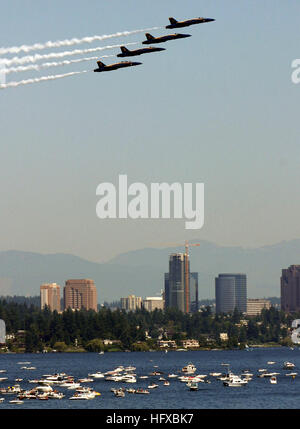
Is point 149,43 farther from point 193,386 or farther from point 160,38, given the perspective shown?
point 193,386

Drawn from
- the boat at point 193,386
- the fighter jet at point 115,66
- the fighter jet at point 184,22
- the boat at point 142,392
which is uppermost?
the fighter jet at point 184,22

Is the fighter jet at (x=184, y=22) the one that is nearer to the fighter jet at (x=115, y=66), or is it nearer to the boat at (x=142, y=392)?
the fighter jet at (x=115, y=66)

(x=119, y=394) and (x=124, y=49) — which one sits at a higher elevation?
(x=124, y=49)

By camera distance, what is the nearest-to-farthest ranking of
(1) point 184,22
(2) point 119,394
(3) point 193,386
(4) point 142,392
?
1. (1) point 184,22
2. (2) point 119,394
3. (4) point 142,392
4. (3) point 193,386

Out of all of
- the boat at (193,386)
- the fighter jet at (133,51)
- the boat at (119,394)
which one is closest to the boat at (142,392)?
the boat at (119,394)

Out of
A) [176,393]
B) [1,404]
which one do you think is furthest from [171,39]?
[176,393]

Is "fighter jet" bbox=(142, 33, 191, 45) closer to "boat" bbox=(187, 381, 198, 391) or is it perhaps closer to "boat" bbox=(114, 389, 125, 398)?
"boat" bbox=(114, 389, 125, 398)

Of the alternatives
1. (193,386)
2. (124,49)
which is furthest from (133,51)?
(193,386)

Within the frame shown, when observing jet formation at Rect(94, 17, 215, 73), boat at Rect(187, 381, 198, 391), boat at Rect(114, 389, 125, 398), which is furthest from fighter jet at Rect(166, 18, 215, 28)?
boat at Rect(187, 381, 198, 391)

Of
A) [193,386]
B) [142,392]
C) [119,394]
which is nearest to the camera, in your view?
[119,394]

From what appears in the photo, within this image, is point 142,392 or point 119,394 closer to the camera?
point 119,394
